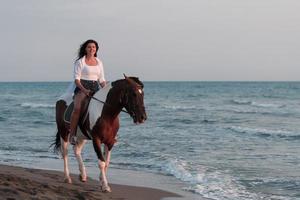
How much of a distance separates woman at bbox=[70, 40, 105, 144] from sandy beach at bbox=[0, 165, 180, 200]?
32.0 inches

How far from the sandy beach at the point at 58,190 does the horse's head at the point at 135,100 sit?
127cm

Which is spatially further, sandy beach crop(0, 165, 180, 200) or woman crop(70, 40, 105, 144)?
woman crop(70, 40, 105, 144)

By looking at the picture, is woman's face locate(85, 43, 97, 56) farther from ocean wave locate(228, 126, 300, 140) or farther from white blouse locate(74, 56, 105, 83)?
ocean wave locate(228, 126, 300, 140)

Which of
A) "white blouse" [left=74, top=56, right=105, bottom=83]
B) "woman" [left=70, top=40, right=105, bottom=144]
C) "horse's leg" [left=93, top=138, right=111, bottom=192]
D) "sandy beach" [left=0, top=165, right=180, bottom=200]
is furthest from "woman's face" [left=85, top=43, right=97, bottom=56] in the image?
"sandy beach" [left=0, top=165, right=180, bottom=200]

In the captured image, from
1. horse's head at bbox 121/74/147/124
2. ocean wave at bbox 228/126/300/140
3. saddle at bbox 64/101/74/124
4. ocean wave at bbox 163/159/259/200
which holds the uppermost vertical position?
horse's head at bbox 121/74/147/124

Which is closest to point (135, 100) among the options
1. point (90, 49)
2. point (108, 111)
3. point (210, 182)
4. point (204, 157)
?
point (108, 111)

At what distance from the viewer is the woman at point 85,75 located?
8.17m

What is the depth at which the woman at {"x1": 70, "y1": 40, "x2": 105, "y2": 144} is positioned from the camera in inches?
322

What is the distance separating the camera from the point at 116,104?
25.6 feet

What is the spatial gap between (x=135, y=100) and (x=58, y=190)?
166cm

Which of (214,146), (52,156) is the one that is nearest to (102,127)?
(52,156)

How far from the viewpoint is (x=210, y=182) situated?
999 cm

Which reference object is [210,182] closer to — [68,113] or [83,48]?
[68,113]

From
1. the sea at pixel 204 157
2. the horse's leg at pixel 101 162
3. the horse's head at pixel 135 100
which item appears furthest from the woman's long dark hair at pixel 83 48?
the sea at pixel 204 157
